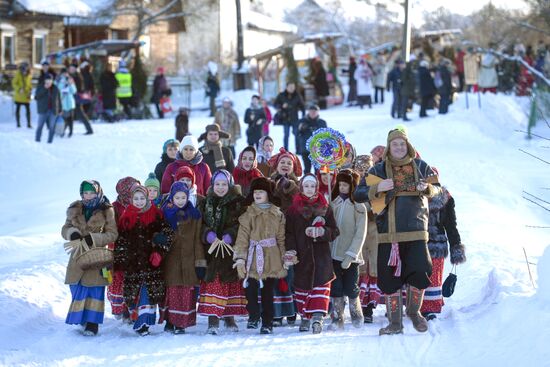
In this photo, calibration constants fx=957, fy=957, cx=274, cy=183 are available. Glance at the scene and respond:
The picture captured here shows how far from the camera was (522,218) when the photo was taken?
54.0 ft

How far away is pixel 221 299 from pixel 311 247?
38.6 inches

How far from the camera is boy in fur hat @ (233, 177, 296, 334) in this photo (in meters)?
8.74

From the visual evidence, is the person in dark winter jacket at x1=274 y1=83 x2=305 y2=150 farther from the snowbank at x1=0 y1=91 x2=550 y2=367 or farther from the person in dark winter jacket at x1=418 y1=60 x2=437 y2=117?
the person in dark winter jacket at x1=418 y1=60 x2=437 y2=117

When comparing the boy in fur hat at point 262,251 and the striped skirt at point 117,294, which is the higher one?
the boy in fur hat at point 262,251

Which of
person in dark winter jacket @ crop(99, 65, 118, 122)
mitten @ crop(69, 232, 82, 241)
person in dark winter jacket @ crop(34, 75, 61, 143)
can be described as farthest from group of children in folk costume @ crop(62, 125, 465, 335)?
person in dark winter jacket @ crop(99, 65, 118, 122)

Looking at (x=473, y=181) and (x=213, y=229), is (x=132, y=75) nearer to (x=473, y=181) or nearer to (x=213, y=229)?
(x=473, y=181)

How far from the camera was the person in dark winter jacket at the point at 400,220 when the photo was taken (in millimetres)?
8164

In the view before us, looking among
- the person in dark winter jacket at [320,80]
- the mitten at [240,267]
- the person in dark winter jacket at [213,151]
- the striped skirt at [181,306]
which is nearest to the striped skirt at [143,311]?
the striped skirt at [181,306]

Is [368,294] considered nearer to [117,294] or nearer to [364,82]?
[117,294]

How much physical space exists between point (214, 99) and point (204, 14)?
18.2 meters

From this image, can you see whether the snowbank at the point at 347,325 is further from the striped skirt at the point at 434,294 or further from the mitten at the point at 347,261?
the mitten at the point at 347,261

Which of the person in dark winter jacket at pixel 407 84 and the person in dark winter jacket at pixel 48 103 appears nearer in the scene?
the person in dark winter jacket at pixel 48 103

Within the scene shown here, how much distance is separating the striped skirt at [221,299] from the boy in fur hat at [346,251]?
2.88ft

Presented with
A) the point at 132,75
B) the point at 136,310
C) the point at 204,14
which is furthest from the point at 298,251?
the point at 204,14
